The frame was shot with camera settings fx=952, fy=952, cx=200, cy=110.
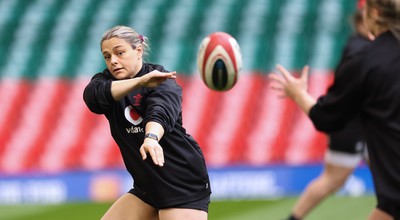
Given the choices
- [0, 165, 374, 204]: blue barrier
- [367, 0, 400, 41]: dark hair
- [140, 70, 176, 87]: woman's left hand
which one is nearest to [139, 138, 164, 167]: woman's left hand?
[140, 70, 176, 87]: woman's left hand

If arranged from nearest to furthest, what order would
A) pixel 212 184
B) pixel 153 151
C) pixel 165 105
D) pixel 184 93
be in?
1. pixel 153 151
2. pixel 165 105
3. pixel 212 184
4. pixel 184 93

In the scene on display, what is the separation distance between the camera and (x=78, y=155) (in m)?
12.8

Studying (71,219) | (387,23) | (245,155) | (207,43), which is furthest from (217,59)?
(245,155)

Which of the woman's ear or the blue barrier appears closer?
the woman's ear

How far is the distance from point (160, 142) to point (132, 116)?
223 millimetres

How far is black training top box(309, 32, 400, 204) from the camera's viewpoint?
453cm

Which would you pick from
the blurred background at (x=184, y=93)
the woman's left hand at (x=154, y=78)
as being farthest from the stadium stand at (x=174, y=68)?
the woman's left hand at (x=154, y=78)

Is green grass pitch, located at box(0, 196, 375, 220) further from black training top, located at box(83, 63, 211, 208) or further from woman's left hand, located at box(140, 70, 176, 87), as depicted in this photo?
woman's left hand, located at box(140, 70, 176, 87)

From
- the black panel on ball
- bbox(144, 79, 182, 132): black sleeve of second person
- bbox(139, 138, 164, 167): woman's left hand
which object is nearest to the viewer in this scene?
bbox(139, 138, 164, 167): woman's left hand

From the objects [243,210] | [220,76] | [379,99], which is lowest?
[243,210]

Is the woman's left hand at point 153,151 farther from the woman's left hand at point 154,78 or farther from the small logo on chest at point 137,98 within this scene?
the small logo on chest at point 137,98

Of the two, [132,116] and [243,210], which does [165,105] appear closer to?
[132,116]

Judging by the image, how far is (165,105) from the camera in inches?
208

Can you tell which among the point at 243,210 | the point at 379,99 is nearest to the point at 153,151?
the point at 379,99
